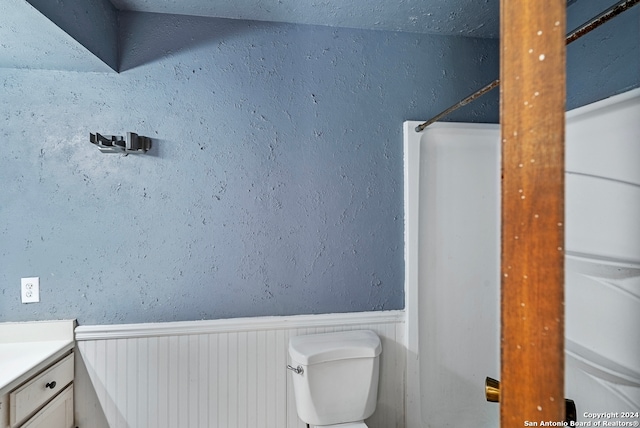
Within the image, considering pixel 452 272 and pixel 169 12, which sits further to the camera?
pixel 452 272

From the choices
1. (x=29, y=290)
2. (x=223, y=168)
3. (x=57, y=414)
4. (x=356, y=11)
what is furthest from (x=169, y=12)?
(x=57, y=414)

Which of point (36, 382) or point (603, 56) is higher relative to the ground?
point (603, 56)

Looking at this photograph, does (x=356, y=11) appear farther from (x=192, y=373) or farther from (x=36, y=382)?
(x=36, y=382)

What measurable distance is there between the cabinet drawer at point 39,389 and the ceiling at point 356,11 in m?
1.65

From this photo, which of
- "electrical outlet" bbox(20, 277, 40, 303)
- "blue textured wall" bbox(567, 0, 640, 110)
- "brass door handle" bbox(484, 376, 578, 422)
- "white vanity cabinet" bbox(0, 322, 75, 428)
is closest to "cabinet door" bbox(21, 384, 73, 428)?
→ "white vanity cabinet" bbox(0, 322, 75, 428)

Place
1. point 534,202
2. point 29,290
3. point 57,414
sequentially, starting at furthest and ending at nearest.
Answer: point 29,290 < point 57,414 < point 534,202

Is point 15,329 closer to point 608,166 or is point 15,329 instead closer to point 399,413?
point 399,413

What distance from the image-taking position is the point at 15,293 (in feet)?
5.01

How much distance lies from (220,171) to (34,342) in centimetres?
115

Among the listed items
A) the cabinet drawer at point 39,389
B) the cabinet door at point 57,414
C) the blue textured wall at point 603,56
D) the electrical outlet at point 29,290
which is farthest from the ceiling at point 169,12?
the cabinet door at point 57,414

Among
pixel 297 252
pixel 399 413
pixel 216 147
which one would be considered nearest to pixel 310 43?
pixel 216 147

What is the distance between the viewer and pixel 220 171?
1644mm

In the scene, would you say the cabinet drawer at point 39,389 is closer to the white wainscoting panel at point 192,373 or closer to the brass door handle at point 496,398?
the white wainscoting panel at point 192,373

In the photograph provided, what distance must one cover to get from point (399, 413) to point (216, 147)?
65.9 inches
